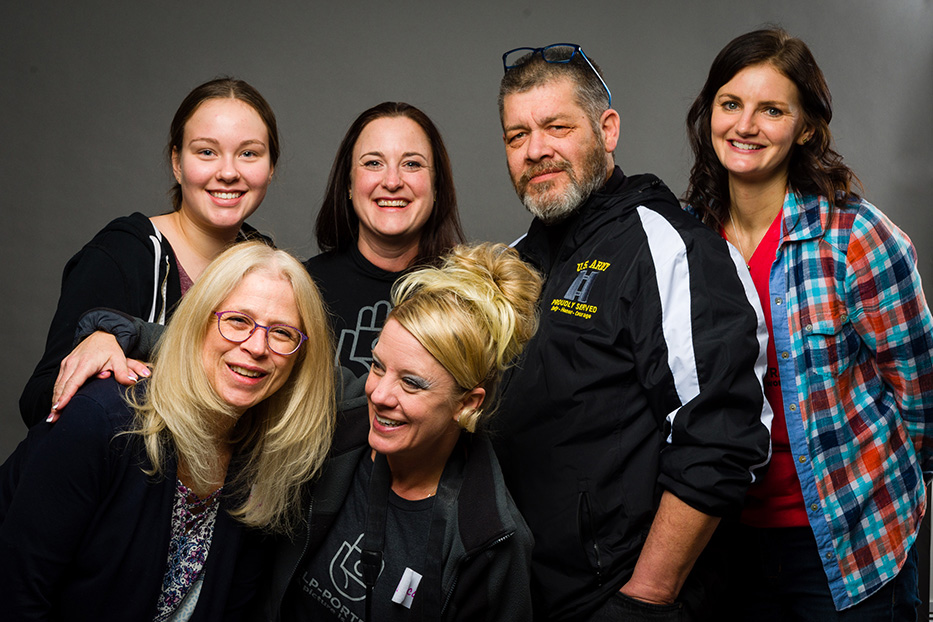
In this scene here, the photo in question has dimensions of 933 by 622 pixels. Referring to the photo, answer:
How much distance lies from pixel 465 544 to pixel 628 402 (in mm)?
551

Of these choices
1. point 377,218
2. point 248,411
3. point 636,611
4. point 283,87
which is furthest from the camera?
point 283,87

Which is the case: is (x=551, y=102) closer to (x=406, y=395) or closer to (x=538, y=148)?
(x=538, y=148)

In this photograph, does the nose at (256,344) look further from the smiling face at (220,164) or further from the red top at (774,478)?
the red top at (774,478)

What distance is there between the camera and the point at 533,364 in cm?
234

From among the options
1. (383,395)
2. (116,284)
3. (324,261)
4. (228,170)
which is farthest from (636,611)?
(228,170)

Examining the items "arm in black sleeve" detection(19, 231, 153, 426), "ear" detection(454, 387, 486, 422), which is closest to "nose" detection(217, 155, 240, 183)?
"arm in black sleeve" detection(19, 231, 153, 426)

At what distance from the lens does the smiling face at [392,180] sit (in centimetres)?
287

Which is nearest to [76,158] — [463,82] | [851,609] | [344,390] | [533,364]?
[463,82]

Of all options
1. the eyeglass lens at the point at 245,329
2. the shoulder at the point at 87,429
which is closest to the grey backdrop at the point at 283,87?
the eyeglass lens at the point at 245,329

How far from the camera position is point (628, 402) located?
2.22 m

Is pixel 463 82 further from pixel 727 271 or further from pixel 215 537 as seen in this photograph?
pixel 215 537

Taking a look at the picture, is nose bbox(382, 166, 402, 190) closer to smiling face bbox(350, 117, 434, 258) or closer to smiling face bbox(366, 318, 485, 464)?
smiling face bbox(350, 117, 434, 258)

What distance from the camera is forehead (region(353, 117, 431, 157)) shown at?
2891mm

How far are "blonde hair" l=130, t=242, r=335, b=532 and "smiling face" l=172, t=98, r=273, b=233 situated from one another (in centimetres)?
56
